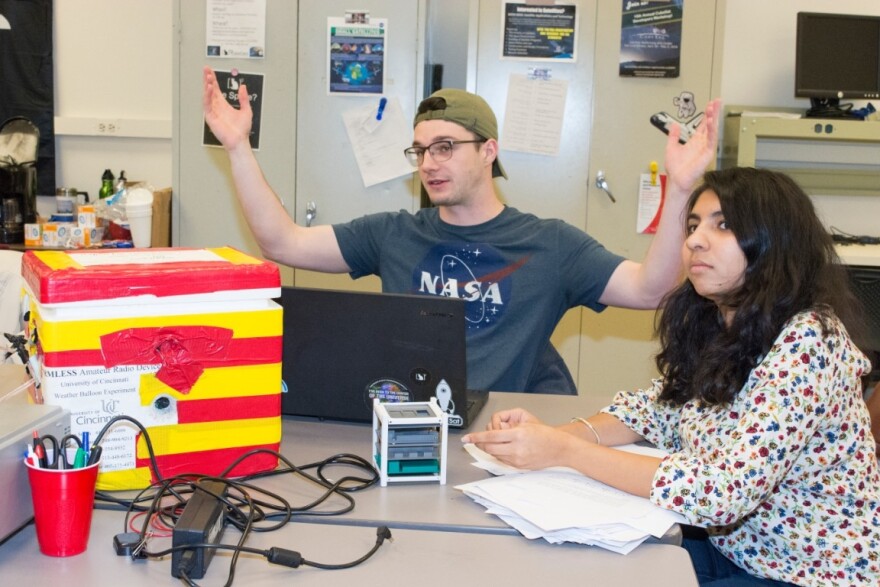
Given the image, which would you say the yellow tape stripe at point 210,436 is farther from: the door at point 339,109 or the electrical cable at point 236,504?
the door at point 339,109

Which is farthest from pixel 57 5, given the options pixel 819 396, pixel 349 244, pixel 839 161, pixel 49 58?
pixel 819 396

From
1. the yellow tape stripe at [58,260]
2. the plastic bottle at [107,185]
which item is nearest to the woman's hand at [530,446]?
the yellow tape stripe at [58,260]

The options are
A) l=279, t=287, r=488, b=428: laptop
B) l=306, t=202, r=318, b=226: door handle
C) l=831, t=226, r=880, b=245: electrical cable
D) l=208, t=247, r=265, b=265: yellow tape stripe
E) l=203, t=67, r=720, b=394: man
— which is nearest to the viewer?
l=208, t=247, r=265, b=265: yellow tape stripe

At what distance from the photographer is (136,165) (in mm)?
4160

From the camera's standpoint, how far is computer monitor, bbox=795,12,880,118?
359 centimetres

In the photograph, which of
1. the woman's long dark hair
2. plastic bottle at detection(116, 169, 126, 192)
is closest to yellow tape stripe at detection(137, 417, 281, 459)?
the woman's long dark hair

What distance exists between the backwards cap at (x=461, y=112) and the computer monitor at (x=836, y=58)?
6.35 feet

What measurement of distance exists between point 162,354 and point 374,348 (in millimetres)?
396

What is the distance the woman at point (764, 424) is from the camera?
49.8 inches

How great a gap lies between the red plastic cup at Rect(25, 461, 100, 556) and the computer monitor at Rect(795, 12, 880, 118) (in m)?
3.31

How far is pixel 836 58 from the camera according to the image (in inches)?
143

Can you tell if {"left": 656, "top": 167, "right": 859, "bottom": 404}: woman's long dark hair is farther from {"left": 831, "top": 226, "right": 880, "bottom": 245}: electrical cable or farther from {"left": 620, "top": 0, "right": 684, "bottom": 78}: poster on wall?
{"left": 831, "top": 226, "right": 880, "bottom": 245}: electrical cable

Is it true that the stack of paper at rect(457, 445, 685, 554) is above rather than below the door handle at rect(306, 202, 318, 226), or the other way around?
below

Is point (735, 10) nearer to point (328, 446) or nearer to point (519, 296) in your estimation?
point (519, 296)
